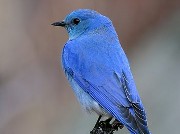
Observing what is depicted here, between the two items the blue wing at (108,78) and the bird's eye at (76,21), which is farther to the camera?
the bird's eye at (76,21)

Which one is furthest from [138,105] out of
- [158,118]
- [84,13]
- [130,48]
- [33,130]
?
[130,48]

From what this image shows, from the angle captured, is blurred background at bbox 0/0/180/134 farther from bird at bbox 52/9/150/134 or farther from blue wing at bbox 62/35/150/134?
blue wing at bbox 62/35/150/134

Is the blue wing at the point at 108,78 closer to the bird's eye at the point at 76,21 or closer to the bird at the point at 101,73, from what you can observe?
the bird at the point at 101,73

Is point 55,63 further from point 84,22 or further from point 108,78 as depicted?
point 108,78

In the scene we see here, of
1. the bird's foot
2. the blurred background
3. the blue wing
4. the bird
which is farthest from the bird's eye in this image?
the blurred background

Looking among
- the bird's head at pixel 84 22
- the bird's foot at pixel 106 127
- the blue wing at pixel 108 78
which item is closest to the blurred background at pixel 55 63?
the bird's head at pixel 84 22
